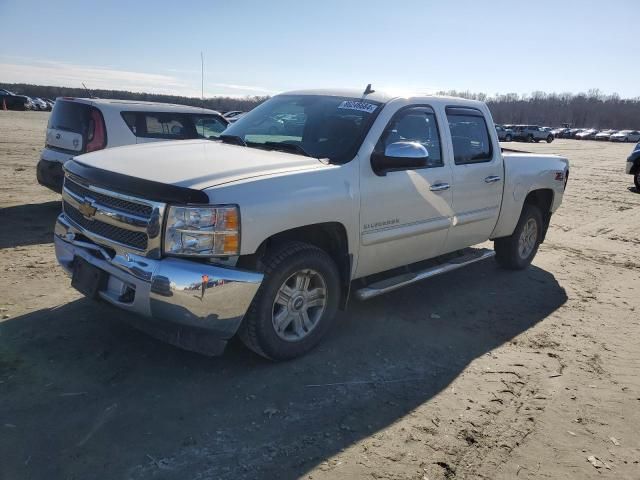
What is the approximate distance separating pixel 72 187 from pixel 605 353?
4386 mm

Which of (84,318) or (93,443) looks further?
(84,318)

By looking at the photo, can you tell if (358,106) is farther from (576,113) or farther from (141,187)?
(576,113)

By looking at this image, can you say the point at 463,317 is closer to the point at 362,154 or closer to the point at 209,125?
the point at 362,154

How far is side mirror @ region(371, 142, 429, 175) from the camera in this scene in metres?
3.97

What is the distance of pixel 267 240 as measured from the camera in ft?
11.8

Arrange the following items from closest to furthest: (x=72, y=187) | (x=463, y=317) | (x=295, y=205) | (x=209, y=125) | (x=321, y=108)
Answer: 1. (x=295, y=205)
2. (x=72, y=187)
3. (x=321, y=108)
4. (x=463, y=317)
5. (x=209, y=125)

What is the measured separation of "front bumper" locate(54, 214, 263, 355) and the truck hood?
51cm

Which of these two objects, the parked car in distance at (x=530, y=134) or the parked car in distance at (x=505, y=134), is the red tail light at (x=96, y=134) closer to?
the parked car in distance at (x=505, y=134)

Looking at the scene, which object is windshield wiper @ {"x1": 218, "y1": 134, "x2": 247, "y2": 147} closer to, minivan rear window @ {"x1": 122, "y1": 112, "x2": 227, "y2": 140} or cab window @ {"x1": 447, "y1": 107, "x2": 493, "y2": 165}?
cab window @ {"x1": 447, "y1": 107, "x2": 493, "y2": 165}

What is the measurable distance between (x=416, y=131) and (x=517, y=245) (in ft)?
8.40

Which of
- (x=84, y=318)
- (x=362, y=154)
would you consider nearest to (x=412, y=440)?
(x=362, y=154)

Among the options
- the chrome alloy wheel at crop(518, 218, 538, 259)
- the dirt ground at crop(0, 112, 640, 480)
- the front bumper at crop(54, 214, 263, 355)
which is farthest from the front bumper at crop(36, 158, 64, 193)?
the chrome alloy wheel at crop(518, 218, 538, 259)

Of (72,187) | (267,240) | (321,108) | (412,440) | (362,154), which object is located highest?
(321,108)

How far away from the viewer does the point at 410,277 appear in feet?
15.0
